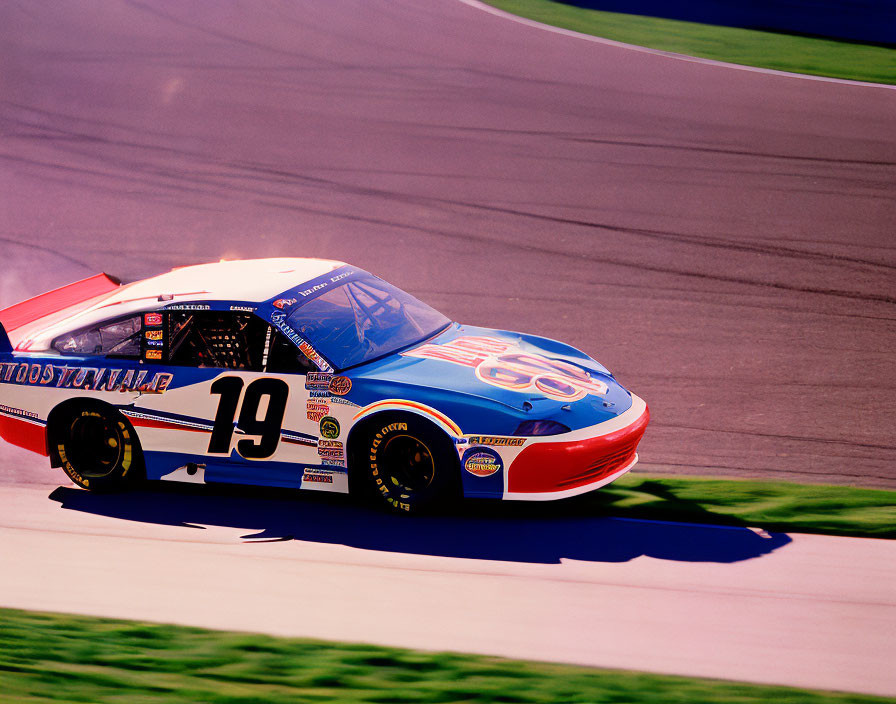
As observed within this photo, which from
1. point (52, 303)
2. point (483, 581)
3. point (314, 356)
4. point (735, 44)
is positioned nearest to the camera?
point (483, 581)

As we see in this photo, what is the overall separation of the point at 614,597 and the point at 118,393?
3277mm

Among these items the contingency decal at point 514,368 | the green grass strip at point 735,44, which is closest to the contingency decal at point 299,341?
the contingency decal at point 514,368

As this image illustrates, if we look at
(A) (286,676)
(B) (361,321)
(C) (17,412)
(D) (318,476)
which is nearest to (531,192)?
(B) (361,321)

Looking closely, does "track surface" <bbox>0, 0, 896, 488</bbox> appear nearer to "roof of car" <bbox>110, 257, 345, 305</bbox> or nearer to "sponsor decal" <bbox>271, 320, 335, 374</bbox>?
"roof of car" <bbox>110, 257, 345, 305</bbox>

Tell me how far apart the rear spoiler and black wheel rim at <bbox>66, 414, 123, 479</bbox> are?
848 millimetres

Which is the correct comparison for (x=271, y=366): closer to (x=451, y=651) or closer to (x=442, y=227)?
(x=451, y=651)

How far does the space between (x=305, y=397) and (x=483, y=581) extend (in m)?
1.55

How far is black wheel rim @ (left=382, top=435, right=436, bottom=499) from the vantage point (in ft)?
20.9

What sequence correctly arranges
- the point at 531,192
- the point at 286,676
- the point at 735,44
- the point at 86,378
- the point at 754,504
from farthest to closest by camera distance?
the point at 735,44 < the point at 531,192 < the point at 86,378 < the point at 754,504 < the point at 286,676

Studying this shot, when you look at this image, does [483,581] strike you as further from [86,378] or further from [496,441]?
[86,378]

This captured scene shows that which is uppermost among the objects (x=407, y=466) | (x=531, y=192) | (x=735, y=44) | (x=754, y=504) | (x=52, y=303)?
(x=735, y=44)

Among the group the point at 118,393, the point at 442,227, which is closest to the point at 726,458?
the point at 118,393

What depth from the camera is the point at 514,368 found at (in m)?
6.75

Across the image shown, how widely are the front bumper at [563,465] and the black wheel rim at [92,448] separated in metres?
2.57
